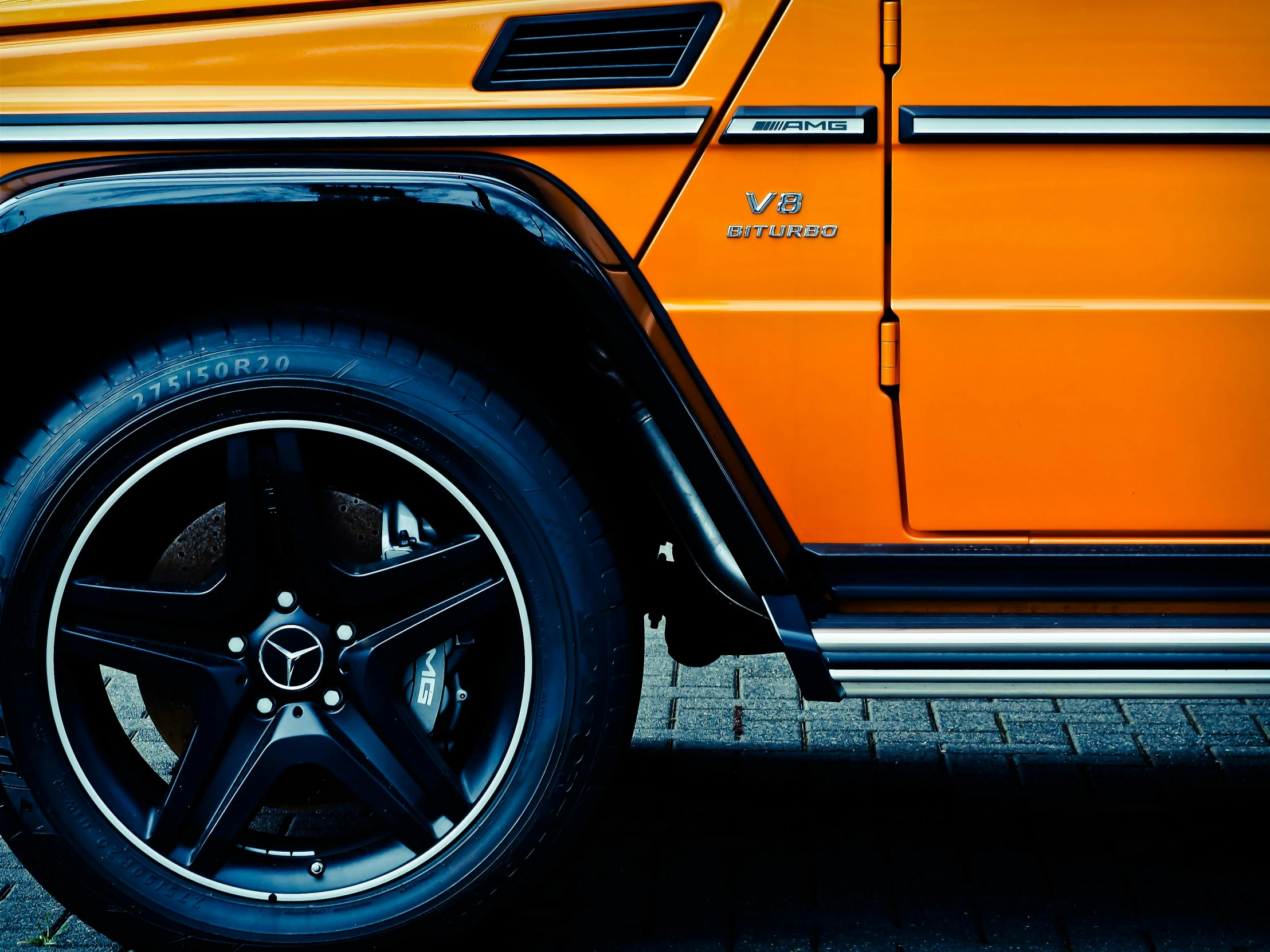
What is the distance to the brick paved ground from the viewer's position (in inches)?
90.0

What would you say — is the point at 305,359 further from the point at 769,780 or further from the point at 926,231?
the point at 769,780

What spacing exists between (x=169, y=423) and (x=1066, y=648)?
142 centimetres

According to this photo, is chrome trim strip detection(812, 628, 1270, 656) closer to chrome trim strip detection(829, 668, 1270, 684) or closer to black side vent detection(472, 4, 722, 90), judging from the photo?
chrome trim strip detection(829, 668, 1270, 684)

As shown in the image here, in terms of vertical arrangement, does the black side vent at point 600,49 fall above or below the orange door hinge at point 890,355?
above

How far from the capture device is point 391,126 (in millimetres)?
1864

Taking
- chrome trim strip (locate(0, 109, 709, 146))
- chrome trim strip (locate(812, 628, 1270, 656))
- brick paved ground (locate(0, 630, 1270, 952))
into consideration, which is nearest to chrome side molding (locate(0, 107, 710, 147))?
chrome trim strip (locate(0, 109, 709, 146))

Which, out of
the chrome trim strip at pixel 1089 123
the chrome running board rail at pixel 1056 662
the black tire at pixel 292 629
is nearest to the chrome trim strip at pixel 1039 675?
the chrome running board rail at pixel 1056 662

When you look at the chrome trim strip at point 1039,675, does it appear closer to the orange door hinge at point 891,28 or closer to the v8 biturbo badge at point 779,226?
the v8 biturbo badge at point 779,226

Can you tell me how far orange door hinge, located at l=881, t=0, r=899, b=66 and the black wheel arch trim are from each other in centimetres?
49

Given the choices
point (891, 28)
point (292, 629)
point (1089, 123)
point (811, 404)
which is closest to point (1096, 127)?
point (1089, 123)

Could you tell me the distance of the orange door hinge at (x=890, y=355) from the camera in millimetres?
1913

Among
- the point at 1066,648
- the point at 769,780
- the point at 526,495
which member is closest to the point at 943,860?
the point at 769,780

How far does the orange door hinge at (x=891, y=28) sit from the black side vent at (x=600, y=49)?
0.24 metres

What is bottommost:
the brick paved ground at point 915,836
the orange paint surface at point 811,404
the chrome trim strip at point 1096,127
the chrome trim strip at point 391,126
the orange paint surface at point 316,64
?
the brick paved ground at point 915,836
